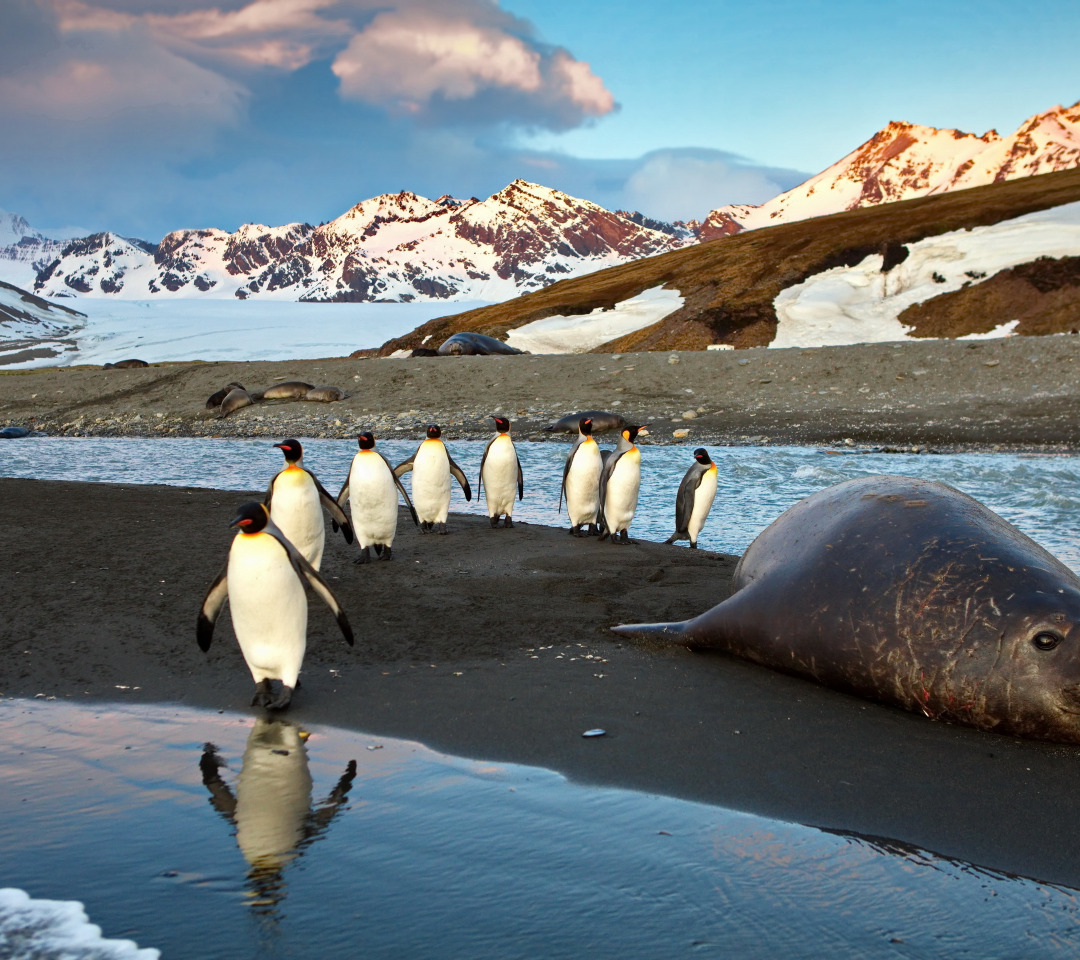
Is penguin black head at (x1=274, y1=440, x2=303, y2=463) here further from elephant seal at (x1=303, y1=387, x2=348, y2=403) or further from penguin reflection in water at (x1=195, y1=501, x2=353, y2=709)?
elephant seal at (x1=303, y1=387, x2=348, y2=403)

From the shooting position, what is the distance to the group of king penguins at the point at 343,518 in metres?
4.34

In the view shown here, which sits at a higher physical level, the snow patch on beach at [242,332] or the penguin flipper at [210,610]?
the snow patch on beach at [242,332]

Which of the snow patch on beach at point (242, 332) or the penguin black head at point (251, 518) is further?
the snow patch on beach at point (242, 332)

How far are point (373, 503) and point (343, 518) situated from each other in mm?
1112

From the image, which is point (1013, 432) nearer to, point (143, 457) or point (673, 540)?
point (673, 540)

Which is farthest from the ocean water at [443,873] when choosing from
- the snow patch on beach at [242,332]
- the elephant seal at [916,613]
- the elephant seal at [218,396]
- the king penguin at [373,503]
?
the snow patch on beach at [242,332]

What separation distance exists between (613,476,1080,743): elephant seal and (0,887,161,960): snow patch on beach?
2.86m

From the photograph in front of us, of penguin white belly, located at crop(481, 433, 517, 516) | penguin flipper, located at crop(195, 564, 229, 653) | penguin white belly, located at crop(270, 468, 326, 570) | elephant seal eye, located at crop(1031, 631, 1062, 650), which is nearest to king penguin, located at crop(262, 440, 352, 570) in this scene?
penguin white belly, located at crop(270, 468, 326, 570)

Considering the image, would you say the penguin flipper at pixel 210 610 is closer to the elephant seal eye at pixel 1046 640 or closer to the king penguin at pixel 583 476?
the elephant seal eye at pixel 1046 640

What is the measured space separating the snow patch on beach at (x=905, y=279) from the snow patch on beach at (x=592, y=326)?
486 centimetres

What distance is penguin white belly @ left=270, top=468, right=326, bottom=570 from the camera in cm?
632

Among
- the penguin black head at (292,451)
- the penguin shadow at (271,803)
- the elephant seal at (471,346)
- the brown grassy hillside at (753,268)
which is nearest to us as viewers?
the penguin shadow at (271,803)

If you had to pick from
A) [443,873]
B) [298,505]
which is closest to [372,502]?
[298,505]

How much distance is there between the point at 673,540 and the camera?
853 cm
